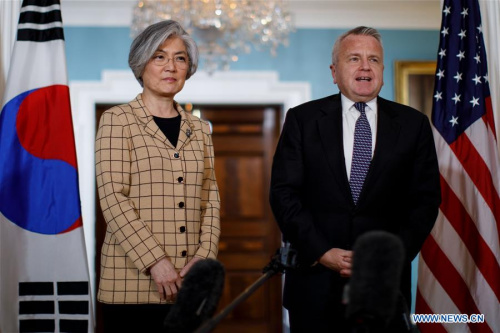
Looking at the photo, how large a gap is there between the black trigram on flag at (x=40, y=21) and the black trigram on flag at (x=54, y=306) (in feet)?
3.00

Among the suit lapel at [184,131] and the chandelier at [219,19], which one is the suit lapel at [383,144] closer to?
the suit lapel at [184,131]

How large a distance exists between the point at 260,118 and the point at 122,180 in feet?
9.02

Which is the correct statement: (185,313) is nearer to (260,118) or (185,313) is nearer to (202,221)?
(202,221)

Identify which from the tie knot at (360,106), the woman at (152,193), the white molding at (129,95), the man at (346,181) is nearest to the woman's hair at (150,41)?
the woman at (152,193)

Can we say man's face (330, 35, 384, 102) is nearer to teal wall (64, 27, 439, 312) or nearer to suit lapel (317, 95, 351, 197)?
suit lapel (317, 95, 351, 197)

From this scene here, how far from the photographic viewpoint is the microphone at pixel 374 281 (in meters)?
1.04

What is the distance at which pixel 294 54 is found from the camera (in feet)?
14.4

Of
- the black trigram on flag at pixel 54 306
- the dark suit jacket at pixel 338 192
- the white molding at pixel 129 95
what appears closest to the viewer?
the dark suit jacket at pixel 338 192

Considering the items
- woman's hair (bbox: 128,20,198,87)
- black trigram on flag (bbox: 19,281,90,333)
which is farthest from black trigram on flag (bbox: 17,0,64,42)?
black trigram on flag (bbox: 19,281,90,333)

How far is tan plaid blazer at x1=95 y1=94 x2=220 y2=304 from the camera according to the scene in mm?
1841

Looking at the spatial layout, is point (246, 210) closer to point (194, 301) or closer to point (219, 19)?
point (219, 19)

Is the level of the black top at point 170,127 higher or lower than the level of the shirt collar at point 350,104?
lower

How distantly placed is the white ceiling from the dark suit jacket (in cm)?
246

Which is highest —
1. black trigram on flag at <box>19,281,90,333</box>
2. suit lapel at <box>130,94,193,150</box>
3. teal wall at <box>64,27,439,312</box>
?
teal wall at <box>64,27,439,312</box>
